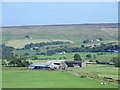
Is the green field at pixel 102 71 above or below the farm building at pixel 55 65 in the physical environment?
below

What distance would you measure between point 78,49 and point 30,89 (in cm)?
4694

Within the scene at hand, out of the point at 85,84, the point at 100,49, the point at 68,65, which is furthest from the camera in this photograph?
the point at 100,49

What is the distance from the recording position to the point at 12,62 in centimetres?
4488

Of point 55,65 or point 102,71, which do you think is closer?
point 102,71

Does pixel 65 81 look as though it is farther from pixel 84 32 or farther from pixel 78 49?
pixel 84 32

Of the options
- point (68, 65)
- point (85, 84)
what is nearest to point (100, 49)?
point (68, 65)

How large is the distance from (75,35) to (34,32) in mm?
16247

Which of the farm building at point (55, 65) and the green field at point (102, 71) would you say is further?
the farm building at point (55, 65)

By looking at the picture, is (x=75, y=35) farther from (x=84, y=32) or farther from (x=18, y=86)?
(x=18, y=86)

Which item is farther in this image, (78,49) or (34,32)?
(34,32)

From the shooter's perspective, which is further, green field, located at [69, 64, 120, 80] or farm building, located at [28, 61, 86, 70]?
farm building, located at [28, 61, 86, 70]

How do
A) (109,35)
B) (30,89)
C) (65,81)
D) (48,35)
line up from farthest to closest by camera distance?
(48,35), (109,35), (65,81), (30,89)

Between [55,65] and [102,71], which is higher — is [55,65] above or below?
above

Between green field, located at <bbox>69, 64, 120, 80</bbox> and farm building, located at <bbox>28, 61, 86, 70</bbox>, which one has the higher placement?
farm building, located at <bbox>28, 61, 86, 70</bbox>
